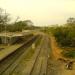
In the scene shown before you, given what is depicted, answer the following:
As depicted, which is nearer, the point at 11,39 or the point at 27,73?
the point at 27,73

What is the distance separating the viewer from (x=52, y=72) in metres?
19.1

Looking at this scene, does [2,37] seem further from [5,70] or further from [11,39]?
[5,70]

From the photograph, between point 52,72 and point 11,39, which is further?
point 11,39

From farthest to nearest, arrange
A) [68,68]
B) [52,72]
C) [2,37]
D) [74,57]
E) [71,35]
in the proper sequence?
1. [2,37]
2. [71,35]
3. [74,57]
4. [68,68]
5. [52,72]

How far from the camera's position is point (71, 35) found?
42156 millimetres

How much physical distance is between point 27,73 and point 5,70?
2.13 meters

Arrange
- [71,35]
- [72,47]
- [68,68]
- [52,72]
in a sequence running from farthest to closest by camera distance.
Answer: [71,35]
[72,47]
[68,68]
[52,72]

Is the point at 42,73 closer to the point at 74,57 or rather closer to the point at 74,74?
the point at 74,74

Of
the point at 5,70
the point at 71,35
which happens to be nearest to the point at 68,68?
the point at 5,70

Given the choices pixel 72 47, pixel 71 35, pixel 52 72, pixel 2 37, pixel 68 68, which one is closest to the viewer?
pixel 52 72

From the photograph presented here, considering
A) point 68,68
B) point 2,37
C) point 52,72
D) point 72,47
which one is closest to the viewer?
point 52,72

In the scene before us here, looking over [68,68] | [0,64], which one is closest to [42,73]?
[68,68]

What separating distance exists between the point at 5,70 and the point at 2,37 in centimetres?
→ 2626

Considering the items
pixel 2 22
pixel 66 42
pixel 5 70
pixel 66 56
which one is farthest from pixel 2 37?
pixel 2 22
